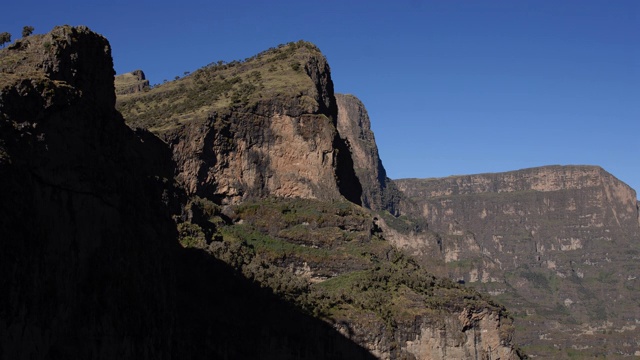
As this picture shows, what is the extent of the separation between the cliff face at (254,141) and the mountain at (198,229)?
0.28 metres

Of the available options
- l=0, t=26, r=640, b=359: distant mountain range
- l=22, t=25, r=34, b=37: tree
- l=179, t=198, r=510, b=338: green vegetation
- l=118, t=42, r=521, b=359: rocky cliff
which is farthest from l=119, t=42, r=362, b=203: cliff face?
l=22, t=25, r=34, b=37: tree

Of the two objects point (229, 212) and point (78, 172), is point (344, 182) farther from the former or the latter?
point (78, 172)

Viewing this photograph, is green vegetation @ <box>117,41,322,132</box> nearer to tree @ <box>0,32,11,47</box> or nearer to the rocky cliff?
the rocky cliff

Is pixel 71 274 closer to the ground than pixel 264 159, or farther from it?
closer to the ground

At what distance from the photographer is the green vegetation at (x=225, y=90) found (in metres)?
131

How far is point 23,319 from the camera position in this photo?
4594 cm

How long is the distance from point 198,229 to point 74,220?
49441 mm

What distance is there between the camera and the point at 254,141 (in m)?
130

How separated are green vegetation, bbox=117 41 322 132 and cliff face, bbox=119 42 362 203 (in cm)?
20

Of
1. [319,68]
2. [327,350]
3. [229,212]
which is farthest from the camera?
[319,68]

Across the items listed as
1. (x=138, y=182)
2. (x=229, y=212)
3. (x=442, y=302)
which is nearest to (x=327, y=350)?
(x=442, y=302)

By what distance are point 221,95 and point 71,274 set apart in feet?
290

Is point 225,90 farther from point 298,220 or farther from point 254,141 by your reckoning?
point 298,220


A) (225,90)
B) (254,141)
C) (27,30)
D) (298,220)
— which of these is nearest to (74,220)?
(27,30)
